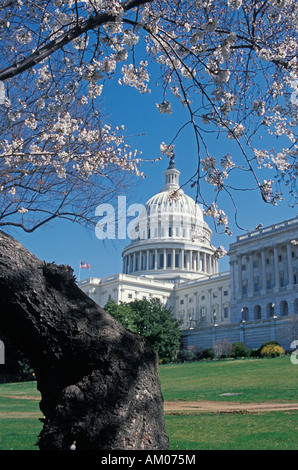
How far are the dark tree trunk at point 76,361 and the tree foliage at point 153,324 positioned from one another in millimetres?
62260

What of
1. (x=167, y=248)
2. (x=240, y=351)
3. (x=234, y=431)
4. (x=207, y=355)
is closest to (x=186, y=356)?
(x=207, y=355)

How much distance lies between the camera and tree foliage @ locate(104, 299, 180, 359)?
224 feet

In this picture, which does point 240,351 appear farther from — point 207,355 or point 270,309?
point 270,309

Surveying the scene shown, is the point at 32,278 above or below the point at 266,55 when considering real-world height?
below

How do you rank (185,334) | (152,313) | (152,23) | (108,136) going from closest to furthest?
(152,23) → (108,136) → (152,313) → (185,334)

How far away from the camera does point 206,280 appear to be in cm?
10325

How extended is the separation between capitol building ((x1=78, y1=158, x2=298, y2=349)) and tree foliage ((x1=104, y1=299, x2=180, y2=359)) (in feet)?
21.2

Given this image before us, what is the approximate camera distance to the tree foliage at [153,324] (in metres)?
68.2

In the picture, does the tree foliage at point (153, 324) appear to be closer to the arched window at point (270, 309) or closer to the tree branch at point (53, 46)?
the arched window at point (270, 309)

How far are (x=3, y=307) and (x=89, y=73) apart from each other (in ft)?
13.1

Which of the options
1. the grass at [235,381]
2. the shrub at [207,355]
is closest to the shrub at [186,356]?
the shrub at [207,355]

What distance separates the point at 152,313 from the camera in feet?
239

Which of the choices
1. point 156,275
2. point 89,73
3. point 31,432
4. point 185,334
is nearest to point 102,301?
point 156,275

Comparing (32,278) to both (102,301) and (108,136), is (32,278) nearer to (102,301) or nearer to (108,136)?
(108,136)
